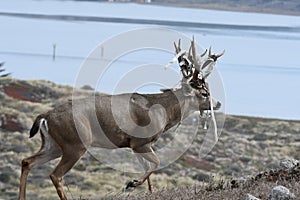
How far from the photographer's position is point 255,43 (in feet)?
537

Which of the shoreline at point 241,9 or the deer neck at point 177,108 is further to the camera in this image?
the shoreline at point 241,9

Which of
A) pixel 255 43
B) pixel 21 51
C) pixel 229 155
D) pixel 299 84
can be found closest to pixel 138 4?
pixel 255 43

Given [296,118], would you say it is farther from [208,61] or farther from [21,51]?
[21,51]

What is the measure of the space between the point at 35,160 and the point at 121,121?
1.24m

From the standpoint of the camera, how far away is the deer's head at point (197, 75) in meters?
13.4

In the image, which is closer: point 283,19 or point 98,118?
point 98,118

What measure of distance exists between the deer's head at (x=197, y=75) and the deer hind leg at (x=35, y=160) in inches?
90.2

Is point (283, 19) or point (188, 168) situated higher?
point (283, 19)

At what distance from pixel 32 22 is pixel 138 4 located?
2170cm

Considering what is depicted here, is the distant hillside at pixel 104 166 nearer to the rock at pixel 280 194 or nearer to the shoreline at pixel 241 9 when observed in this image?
the rock at pixel 280 194

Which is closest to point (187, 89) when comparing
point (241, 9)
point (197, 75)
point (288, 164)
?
point (197, 75)

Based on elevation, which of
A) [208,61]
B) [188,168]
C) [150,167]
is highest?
[208,61]

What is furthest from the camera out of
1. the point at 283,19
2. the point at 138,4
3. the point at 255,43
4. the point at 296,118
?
the point at 138,4

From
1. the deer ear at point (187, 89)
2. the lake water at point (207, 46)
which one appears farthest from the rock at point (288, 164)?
the lake water at point (207, 46)
